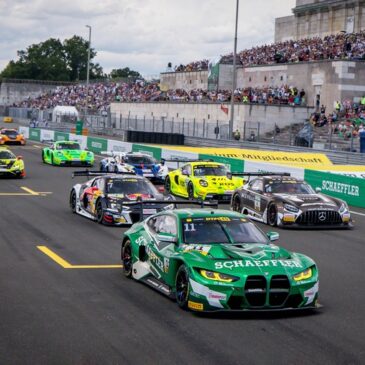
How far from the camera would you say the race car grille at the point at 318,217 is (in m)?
20.4

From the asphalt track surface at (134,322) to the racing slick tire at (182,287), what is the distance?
0.13 meters

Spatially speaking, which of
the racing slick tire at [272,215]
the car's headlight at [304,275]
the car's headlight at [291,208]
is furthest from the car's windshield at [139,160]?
the car's headlight at [304,275]

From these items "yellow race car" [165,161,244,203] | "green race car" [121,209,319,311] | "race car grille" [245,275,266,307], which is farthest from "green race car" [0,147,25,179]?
"race car grille" [245,275,266,307]

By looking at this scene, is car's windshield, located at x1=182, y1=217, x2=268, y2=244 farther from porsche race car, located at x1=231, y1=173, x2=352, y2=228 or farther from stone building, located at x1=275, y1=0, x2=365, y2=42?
stone building, located at x1=275, y1=0, x2=365, y2=42

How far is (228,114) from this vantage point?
197 ft

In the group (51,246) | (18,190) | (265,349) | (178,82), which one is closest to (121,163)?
(18,190)

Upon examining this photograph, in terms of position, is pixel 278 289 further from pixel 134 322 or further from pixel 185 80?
pixel 185 80

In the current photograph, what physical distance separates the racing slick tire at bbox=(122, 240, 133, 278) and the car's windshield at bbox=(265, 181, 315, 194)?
8.72 metres

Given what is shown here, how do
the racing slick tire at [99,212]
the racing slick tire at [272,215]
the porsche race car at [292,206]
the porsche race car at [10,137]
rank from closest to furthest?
the racing slick tire at [99,212], the porsche race car at [292,206], the racing slick tire at [272,215], the porsche race car at [10,137]

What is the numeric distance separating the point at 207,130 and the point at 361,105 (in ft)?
42.7

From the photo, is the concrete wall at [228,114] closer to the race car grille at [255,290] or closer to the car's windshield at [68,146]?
the car's windshield at [68,146]

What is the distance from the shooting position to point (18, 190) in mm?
29000

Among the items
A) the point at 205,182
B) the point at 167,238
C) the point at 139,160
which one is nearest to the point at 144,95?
the point at 139,160

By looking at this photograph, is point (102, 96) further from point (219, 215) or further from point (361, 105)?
point (219, 215)
